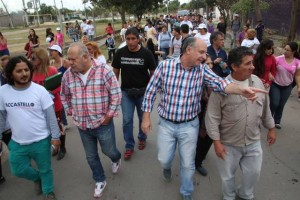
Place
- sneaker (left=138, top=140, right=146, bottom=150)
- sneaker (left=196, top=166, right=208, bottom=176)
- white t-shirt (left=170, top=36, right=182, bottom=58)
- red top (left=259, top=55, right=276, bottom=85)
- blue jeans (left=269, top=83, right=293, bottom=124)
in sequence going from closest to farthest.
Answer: sneaker (left=196, top=166, right=208, bottom=176) < sneaker (left=138, top=140, right=146, bottom=150) < red top (left=259, top=55, right=276, bottom=85) < blue jeans (left=269, top=83, right=293, bottom=124) < white t-shirt (left=170, top=36, right=182, bottom=58)

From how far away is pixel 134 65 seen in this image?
4078 millimetres

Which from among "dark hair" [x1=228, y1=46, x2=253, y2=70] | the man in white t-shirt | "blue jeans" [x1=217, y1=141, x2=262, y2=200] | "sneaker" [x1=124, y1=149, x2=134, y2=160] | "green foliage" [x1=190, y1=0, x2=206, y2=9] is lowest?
"sneaker" [x1=124, y1=149, x2=134, y2=160]

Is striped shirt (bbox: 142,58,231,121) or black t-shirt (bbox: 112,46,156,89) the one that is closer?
striped shirt (bbox: 142,58,231,121)

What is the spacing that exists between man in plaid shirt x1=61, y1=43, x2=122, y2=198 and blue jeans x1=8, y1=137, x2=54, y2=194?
18.0 inches

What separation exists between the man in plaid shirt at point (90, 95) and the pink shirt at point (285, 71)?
3122mm

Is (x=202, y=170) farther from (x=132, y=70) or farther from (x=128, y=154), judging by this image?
(x=132, y=70)

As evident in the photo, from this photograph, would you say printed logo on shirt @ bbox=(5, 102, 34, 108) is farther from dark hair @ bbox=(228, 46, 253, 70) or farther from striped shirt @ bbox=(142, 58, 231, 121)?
dark hair @ bbox=(228, 46, 253, 70)

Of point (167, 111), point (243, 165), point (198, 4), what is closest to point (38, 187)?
point (167, 111)

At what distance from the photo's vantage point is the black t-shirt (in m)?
4.06

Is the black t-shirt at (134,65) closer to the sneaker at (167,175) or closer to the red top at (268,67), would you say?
the sneaker at (167,175)

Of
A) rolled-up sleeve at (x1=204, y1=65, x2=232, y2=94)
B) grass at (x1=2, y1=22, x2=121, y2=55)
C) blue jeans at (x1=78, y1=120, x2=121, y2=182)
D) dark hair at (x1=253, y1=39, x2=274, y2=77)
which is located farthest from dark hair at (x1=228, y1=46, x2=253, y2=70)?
grass at (x1=2, y1=22, x2=121, y2=55)

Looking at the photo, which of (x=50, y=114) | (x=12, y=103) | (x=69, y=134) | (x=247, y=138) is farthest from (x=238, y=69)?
(x=69, y=134)

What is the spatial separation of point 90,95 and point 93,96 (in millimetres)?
34

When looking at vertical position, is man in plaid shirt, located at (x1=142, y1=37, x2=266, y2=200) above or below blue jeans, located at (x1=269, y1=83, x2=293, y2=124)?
above
